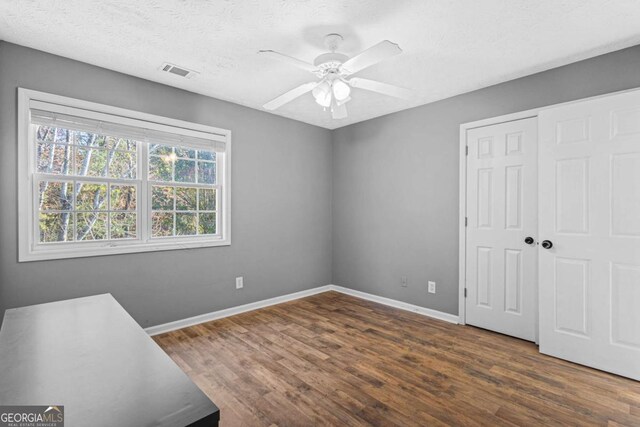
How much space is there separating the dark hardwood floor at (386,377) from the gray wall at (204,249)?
1.84ft

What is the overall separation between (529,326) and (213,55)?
3.84 meters

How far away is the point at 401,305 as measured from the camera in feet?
13.1

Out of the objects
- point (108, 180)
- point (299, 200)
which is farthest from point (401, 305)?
point (108, 180)

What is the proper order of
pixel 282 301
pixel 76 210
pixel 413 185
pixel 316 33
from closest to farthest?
pixel 316 33, pixel 76 210, pixel 413 185, pixel 282 301

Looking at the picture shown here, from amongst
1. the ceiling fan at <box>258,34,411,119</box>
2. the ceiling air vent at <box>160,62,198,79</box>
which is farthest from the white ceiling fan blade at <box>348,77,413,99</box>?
the ceiling air vent at <box>160,62,198,79</box>

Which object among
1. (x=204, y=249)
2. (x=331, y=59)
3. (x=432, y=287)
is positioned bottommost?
(x=432, y=287)

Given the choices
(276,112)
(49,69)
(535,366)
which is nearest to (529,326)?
(535,366)

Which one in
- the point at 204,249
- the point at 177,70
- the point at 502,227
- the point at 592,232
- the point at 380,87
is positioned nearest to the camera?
the point at 380,87

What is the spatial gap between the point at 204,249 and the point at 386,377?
7.66 ft

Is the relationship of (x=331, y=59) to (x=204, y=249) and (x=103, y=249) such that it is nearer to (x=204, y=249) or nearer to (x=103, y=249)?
(x=204, y=249)

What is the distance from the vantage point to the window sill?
8.30 feet

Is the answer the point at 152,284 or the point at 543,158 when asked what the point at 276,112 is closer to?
the point at 152,284

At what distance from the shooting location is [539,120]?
2822 millimetres

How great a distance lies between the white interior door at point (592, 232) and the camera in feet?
7.79
